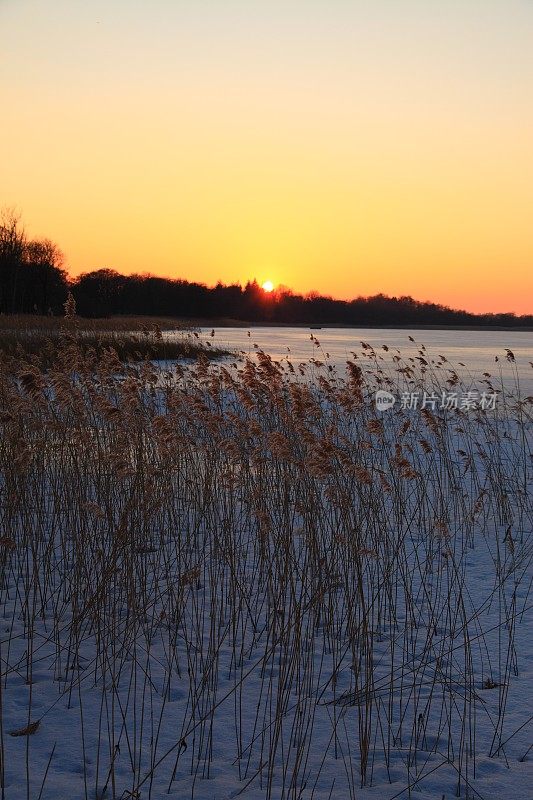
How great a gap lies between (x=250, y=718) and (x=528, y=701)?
1292 mm

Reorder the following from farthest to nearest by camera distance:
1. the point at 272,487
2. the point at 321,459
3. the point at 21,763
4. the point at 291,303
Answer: the point at 291,303 → the point at 272,487 → the point at 321,459 → the point at 21,763

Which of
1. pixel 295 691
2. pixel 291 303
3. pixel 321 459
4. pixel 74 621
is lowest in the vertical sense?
pixel 295 691

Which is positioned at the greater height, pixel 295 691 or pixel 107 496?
pixel 107 496

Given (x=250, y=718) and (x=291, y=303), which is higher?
(x=291, y=303)

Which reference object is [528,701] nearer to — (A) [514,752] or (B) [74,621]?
(A) [514,752]

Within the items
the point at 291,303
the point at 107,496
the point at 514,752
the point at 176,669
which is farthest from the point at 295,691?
the point at 291,303

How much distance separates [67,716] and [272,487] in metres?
2.78

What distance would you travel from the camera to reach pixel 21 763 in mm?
2926

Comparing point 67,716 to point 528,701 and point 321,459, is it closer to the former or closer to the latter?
point 321,459

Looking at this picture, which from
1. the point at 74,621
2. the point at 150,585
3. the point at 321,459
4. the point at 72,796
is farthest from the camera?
the point at 150,585

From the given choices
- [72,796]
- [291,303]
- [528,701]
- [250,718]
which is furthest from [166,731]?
[291,303]

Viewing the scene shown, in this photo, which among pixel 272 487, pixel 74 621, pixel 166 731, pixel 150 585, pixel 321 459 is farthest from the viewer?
pixel 272 487

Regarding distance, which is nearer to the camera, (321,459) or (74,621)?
(321,459)

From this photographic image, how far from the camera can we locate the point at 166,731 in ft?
10.6
